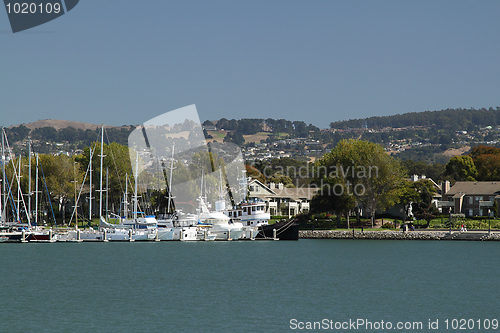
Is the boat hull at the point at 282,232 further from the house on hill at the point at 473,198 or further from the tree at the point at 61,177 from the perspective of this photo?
the tree at the point at 61,177

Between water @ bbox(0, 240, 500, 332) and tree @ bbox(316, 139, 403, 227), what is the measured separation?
17960 millimetres

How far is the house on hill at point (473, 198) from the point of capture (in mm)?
88125

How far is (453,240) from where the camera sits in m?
71.4

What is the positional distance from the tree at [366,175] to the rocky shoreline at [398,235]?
236 inches

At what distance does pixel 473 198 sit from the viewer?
89938 millimetres

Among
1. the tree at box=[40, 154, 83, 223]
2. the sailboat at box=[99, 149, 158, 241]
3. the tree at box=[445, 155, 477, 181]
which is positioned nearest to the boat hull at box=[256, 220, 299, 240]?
the sailboat at box=[99, 149, 158, 241]

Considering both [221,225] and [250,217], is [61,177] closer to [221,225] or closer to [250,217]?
[221,225]

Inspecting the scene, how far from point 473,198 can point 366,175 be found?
20.4 m

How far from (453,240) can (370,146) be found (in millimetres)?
18294

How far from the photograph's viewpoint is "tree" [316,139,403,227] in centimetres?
8056

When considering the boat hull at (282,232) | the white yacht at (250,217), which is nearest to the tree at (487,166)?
the boat hull at (282,232)

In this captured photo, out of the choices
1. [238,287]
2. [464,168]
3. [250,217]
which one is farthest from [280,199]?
[238,287]

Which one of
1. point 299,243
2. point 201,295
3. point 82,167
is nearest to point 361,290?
point 201,295

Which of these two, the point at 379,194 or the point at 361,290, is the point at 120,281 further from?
the point at 379,194
